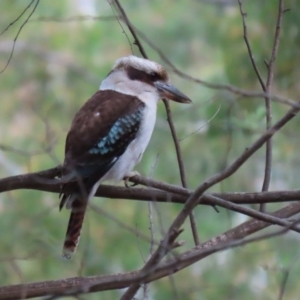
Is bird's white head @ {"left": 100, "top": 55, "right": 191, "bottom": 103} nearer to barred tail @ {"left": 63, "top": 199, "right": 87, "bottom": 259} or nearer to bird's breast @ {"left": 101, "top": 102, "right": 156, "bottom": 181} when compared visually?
bird's breast @ {"left": 101, "top": 102, "right": 156, "bottom": 181}

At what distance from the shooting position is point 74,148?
2576mm

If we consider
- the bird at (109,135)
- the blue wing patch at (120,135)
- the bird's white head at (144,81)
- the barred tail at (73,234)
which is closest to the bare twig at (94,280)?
the bird at (109,135)

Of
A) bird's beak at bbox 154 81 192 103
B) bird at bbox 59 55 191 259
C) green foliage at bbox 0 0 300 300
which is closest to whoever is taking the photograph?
bird at bbox 59 55 191 259

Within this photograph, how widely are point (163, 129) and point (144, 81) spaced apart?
7.05 feet

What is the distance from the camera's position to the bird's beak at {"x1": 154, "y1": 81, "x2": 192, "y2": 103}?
280cm

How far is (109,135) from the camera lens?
263 centimetres

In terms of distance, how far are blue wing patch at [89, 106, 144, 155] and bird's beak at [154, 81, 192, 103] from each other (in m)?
0.16

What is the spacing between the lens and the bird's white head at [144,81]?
9.41 ft

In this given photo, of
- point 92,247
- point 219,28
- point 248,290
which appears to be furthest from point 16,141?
point 248,290

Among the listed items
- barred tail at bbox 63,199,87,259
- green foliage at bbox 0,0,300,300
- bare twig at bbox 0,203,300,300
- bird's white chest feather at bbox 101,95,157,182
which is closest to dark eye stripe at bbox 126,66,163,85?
bird's white chest feather at bbox 101,95,157,182

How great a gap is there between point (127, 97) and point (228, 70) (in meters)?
1.35

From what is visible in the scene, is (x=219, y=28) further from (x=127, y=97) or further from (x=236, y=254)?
(x=127, y=97)

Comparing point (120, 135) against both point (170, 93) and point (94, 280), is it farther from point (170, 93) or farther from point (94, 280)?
point (94, 280)

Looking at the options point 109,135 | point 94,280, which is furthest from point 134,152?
point 94,280
